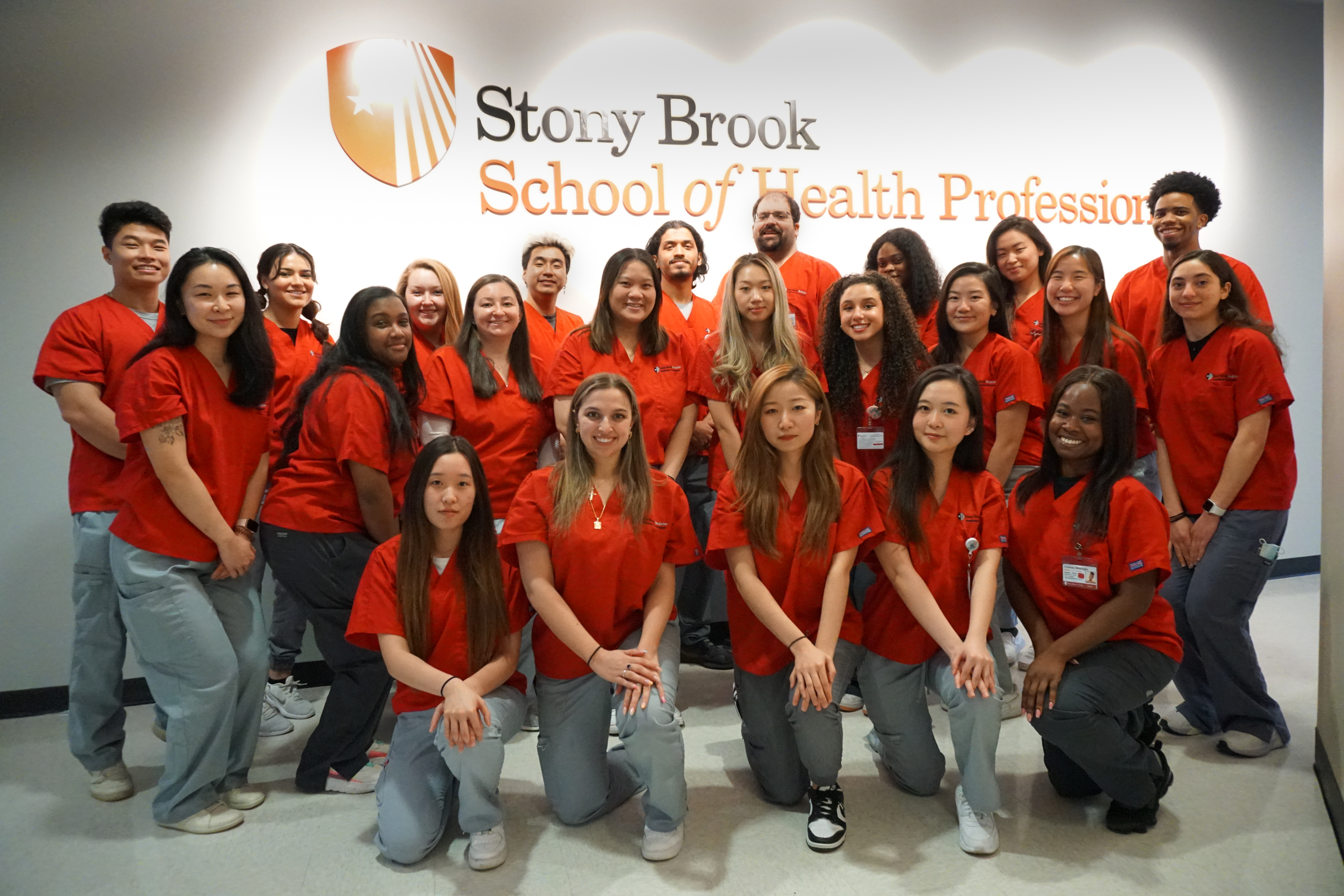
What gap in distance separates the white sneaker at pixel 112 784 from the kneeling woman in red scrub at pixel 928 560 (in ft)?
7.64

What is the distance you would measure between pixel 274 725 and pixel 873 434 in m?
2.49

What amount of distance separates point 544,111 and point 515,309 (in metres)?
1.43

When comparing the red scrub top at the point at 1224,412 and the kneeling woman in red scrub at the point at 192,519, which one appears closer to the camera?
the kneeling woman in red scrub at the point at 192,519

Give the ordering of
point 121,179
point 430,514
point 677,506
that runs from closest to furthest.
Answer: point 430,514
point 677,506
point 121,179

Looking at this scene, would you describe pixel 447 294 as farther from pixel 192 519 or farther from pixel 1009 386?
pixel 1009 386

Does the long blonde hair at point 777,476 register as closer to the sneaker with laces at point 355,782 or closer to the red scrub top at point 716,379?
the red scrub top at point 716,379

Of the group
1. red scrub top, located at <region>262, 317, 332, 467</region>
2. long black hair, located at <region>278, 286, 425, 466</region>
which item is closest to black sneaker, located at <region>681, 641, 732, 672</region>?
long black hair, located at <region>278, 286, 425, 466</region>

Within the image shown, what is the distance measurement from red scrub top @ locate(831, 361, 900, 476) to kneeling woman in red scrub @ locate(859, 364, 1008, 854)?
50 centimetres

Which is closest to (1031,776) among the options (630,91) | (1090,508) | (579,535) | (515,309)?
(1090,508)

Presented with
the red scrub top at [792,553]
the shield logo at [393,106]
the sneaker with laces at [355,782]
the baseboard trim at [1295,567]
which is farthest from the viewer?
the baseboard trim at [1295,567]

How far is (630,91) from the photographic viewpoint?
13.7ft

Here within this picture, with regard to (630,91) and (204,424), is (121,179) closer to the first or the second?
(204,424)

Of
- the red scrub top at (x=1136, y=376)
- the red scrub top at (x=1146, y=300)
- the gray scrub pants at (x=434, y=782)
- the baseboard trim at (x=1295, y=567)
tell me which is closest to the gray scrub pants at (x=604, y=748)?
the gray scrub pants at (x=434, y=782)

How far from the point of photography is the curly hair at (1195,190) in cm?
350
